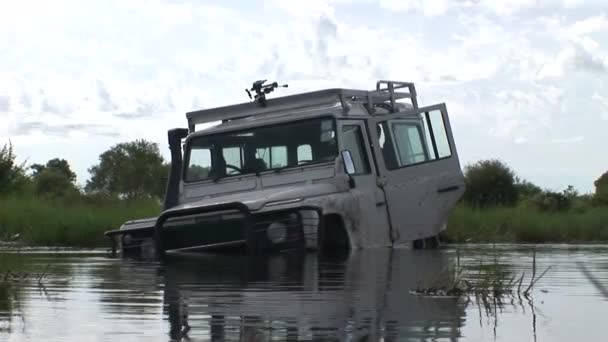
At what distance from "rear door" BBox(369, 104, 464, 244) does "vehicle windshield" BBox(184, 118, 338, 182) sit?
2.64 ft

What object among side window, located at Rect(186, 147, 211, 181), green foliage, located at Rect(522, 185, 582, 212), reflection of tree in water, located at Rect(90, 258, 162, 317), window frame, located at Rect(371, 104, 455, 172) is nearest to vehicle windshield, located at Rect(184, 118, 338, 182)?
side window, located at Rect(186, 147, 211, 181)

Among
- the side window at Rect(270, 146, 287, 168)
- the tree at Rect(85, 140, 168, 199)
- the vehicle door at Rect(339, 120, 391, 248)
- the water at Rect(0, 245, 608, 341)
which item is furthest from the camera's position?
the tree at Rect(85, 140, 168, 199)

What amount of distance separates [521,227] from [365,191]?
1043cm

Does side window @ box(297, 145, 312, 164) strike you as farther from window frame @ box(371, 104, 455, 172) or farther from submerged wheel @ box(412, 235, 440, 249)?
submerged wheel @ box(412, 235, 440, 249)

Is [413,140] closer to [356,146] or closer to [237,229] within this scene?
[356,146]

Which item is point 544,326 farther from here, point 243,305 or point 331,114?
point 331,114

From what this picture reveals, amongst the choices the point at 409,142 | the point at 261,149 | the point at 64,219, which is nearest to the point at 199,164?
the point at 261,149

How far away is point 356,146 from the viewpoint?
17.1 metres

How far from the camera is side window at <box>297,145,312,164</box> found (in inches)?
664

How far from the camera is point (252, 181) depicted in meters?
17.2

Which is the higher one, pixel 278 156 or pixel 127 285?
pixel 278 156

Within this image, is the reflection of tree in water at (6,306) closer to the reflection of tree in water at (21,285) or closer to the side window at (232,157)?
the reflection of tree in water at (21,285)

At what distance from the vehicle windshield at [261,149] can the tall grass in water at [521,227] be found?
6936mm

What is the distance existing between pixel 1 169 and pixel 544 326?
28.5 meters
